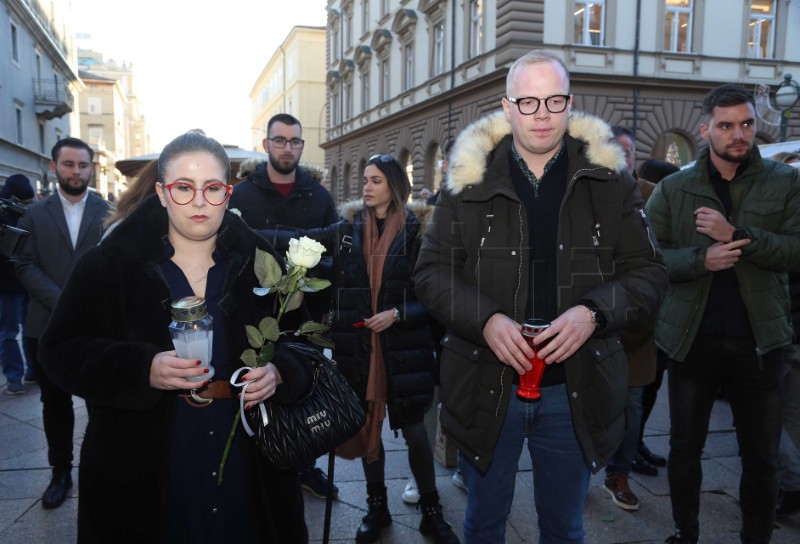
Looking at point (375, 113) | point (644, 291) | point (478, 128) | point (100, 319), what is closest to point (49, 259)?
point (100, 319)

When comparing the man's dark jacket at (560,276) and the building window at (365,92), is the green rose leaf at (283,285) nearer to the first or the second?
the man's dark jacket at (560,276)

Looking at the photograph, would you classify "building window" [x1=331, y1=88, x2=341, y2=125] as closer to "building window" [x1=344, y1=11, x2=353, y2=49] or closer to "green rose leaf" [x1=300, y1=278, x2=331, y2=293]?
"building window" [x1=344, y1=11, x2=353, y2=49]

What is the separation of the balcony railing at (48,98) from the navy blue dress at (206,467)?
118 feet

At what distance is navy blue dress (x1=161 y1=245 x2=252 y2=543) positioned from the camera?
2.08 meters

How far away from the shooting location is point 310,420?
2.08 metres

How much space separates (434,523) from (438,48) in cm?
2257

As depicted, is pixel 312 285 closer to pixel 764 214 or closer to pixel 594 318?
pixel 594 318

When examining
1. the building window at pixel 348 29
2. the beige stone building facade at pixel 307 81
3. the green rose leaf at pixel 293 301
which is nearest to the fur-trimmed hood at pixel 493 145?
the green rose leaf at pixel 293 301

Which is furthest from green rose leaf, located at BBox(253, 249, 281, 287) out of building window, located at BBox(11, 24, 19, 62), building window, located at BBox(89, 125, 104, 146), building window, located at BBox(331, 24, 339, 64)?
building window, located at BBox(89, 125, 104, 146)

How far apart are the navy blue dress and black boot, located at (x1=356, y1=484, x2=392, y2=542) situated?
1.30 metres

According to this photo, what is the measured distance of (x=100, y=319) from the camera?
207cm

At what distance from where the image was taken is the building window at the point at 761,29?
20.0 m

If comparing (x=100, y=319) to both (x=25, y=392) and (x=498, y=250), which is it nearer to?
(x=498, y=250)

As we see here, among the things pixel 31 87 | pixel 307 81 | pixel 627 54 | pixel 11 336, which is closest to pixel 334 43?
pixel 307 81
